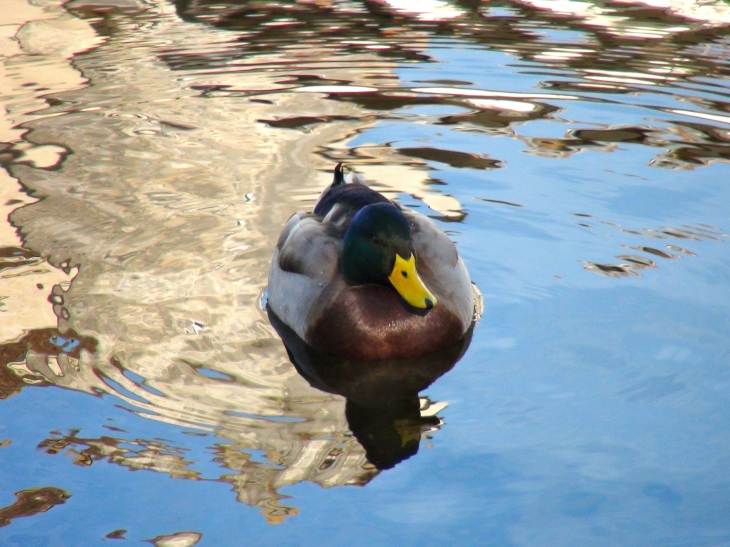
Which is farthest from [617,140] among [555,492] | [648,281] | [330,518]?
[330,518]

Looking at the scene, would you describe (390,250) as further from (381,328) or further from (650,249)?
(650,249)

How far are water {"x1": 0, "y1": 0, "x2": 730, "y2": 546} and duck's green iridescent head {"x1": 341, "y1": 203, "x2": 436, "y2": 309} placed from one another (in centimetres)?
42

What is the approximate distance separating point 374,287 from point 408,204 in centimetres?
173

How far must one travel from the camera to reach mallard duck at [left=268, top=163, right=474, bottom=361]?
463 cm

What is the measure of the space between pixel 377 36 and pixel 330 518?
785 centimetres

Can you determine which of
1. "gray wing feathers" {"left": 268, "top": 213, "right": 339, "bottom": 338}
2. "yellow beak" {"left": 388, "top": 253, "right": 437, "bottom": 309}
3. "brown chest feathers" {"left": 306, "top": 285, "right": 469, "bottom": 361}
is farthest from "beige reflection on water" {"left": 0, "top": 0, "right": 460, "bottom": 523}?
"yellow beak" {"left": 388, "top": 253, "right": 437, "bottom": 309}

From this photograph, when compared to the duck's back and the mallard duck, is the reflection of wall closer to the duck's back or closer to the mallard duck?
the mallard duck

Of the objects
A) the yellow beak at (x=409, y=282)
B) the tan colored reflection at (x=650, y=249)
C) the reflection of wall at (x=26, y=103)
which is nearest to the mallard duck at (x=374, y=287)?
the yellow beak at (x=409, y=282)

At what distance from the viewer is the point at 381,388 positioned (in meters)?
4.54

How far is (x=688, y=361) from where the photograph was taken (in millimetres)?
4535

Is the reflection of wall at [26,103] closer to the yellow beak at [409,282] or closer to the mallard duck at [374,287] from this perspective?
the mallard duck at [374,287]

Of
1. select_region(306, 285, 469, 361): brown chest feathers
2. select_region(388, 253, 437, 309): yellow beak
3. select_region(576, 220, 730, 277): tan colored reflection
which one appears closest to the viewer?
select_region(388, 253, 437, 309): yellow beak

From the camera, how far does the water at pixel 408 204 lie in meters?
3.60

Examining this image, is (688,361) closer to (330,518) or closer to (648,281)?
(648,281)
